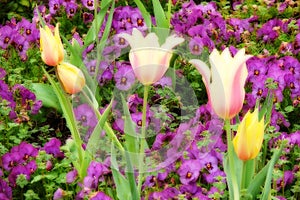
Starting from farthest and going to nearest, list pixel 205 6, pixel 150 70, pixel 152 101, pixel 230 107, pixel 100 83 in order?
pixel 205 6 → pixel 100 83 → pixel 152 101 → pixel 150 70 → pixel 230 107

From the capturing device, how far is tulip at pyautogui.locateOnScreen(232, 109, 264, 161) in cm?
181

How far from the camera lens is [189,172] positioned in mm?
2670

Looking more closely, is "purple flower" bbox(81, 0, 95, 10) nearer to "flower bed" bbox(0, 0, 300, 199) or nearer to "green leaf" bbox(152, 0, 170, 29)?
"flower bed" bbox(0, 0, 300, 199)

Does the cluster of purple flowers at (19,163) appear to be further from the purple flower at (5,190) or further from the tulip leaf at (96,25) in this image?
the tulip leaf at (96,25)

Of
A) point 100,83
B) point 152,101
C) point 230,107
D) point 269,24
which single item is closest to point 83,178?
point 152,101

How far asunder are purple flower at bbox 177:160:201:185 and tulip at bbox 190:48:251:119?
890 mm

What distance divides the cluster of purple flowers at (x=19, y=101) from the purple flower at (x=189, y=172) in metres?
0.79

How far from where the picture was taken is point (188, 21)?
404 centimetres

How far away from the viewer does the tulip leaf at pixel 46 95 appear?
11.1ft

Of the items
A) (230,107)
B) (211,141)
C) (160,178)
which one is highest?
(230,107)

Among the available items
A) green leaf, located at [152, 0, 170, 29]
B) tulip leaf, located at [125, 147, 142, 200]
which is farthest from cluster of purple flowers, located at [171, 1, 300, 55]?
tulip leaf, located at [125, 147, 142, 200]

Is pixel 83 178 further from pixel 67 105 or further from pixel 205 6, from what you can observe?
pixel 205 6

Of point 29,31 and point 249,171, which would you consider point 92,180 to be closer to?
point 249,171

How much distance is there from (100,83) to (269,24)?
1.25 meters
